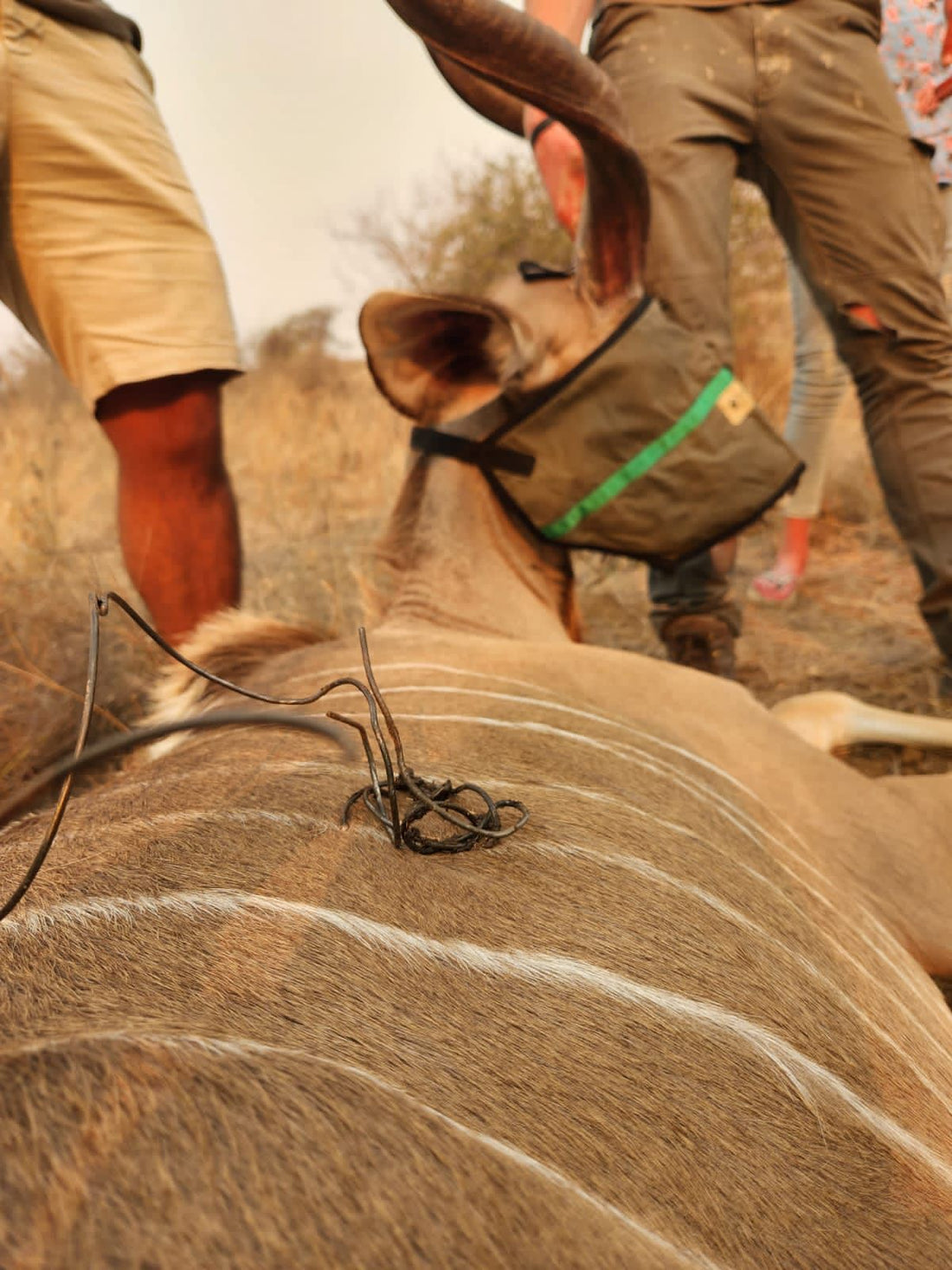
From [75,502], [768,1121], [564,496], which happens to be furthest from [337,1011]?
[75,502]

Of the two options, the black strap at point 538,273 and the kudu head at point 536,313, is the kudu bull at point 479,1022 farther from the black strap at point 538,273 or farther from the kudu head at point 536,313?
the black strap at point 538,273

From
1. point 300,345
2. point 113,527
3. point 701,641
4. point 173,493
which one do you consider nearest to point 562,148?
point 173,493

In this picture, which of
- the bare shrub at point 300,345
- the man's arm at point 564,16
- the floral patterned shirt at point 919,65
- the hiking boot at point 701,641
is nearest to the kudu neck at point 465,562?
the hiking boot at point 701,641

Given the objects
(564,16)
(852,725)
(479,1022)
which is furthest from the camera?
(852,725)

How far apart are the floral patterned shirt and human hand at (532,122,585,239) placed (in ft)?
2.51

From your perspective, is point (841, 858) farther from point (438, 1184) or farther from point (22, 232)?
point (22, 232)

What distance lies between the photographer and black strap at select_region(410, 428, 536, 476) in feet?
5.98

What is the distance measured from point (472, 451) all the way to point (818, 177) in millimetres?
1031

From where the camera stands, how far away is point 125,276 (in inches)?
76.7

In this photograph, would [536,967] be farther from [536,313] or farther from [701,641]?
[701,641]

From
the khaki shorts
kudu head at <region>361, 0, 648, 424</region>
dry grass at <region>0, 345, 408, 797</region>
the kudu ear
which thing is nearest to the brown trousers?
kudu head at <region>361, 0, 648, 424</region>

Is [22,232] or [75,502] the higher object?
[22,232]

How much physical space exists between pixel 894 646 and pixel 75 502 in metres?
4.19

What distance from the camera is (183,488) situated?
2076 mm
